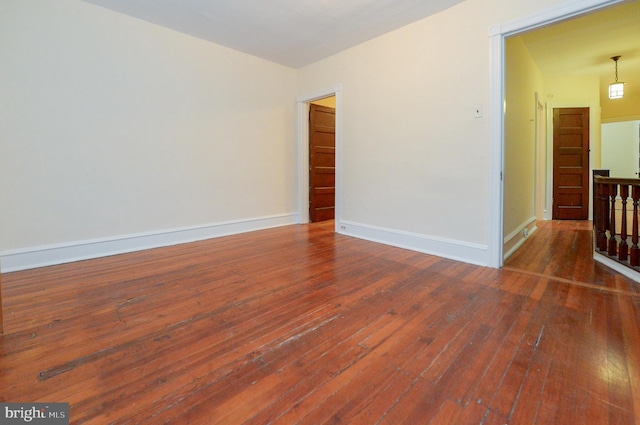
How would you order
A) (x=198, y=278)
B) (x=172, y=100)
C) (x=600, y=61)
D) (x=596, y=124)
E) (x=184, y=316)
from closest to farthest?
(x=184, y=316)
(x=198, y=278)
(x=172, y=100)
(x=600, y=61)
(x=596, y=124)

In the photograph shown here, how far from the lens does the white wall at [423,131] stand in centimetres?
320

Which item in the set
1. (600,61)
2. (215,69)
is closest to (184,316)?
(215,69)

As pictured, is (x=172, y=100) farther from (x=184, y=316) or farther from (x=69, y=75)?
(x=184, y=316)

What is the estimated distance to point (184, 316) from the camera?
2.14m

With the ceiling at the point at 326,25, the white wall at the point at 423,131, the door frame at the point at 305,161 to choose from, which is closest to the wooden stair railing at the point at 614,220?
the white wall at the point at 423,131

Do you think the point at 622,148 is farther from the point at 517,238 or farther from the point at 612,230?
the point at 612,230

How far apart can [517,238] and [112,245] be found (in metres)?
5.25

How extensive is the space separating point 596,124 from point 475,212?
486cm

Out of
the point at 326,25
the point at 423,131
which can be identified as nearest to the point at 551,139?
the point at 423,131

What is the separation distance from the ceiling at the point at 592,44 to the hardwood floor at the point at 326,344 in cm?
279

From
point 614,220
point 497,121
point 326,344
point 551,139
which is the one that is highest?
point 551,139

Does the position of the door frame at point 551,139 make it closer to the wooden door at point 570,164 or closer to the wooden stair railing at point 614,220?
the wooden door at point 570,164

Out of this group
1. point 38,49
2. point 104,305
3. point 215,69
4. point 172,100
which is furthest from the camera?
point 215,69

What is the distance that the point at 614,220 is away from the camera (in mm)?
3113
